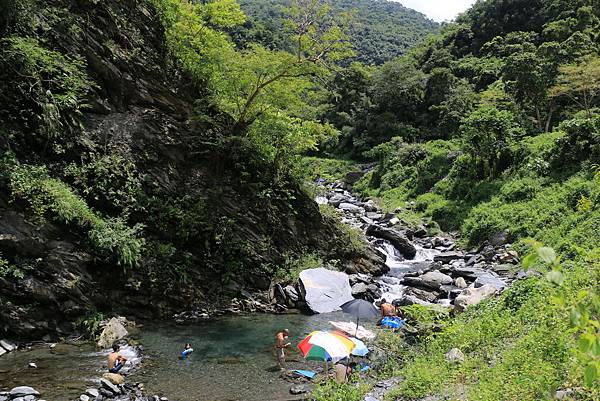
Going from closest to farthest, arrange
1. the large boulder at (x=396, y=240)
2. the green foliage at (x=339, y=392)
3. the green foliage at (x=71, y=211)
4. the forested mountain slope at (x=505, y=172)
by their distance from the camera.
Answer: the forested mountain slope at (x=505, y=172) < the green foliage at (x=339, y=392) < the green foliage at (x=71, y=211) < the large boulder at (x=396, y=240)

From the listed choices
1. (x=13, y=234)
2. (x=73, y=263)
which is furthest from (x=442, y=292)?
(x=13, y=234)

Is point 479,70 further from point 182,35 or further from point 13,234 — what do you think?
point 13,234

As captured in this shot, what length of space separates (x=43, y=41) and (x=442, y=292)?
2014cm

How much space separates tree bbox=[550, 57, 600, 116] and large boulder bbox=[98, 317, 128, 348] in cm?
3538

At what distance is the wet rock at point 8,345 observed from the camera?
39.3 feet

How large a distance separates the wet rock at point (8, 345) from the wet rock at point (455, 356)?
11.8 m

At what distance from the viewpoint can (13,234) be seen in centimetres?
1278

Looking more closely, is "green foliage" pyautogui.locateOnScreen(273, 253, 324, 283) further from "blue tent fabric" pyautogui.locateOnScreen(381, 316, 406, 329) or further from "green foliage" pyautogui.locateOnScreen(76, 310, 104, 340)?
"green foliage" pyautogui.locateOnScreen(76, 310, 104, 340)

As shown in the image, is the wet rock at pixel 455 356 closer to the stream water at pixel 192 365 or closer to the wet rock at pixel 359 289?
the stream water at pixel 192 365

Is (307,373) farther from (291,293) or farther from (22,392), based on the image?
(291,293)

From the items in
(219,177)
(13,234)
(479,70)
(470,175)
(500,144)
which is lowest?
(13,234)

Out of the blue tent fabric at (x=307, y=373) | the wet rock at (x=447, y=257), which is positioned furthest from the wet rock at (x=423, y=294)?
the blue tent fabric at (x=307, y=373)

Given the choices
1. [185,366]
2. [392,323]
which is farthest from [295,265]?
[185,366]

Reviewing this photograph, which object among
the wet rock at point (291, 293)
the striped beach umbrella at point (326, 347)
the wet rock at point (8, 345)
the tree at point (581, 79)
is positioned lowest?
the wet rock at point (8, 345)
